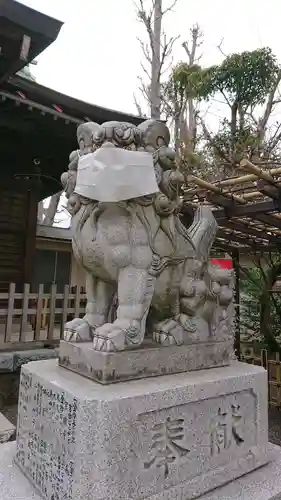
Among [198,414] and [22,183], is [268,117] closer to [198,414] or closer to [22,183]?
[22,183]

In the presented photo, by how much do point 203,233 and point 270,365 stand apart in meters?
3.68

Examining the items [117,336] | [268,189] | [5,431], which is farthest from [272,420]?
[117,336]

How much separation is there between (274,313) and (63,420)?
5.68 meters

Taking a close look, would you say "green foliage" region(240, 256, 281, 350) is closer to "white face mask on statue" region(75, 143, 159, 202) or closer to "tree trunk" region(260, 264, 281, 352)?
"tree trunk" region(260, 264, 281, 352)

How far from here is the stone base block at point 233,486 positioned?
1.57m

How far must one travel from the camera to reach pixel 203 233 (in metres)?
2.06

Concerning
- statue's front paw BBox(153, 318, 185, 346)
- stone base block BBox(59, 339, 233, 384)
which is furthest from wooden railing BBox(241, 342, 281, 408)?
statue's front paw BBox(153, 318, 185, 346)

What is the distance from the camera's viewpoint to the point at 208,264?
2.07 metres

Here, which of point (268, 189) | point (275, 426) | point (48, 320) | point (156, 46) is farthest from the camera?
point (156, 46)

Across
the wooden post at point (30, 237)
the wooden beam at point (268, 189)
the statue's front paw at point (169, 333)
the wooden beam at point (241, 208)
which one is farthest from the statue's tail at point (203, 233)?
the wooden post at point (30, 237)

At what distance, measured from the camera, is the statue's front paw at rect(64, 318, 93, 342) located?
178 cm

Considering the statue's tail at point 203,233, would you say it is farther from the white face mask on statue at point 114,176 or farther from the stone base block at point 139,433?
the stone base block at point 139,433

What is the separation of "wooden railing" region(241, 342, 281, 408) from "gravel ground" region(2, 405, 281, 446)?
0.17 m

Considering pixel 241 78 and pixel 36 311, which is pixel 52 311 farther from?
pixel 241 78
